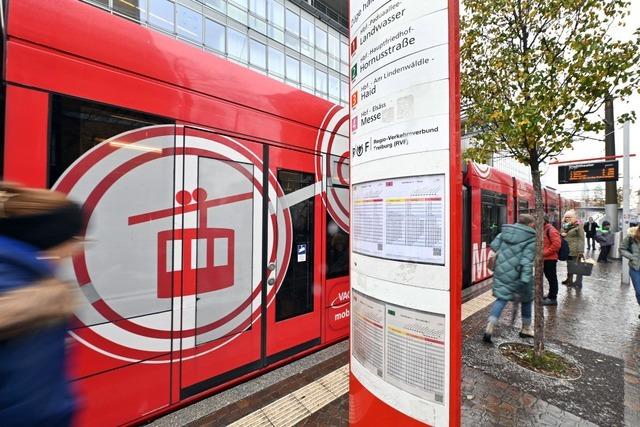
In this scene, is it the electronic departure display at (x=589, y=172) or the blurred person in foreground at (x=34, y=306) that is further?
the electronic departure display at (x=589, y=172)

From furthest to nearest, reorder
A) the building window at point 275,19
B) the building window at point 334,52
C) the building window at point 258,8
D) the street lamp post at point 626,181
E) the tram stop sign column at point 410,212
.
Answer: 1. the building window at point 334,52
2. the building window at point 275,19
3. the building window at point 258,8
4. the street lamp post at point 626,181
5. the tram stop sign column at point 410,212

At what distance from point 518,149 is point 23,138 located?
4969 millimetres

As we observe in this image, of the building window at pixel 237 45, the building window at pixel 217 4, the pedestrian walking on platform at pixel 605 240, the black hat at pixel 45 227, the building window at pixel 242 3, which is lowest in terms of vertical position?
the pedestrian walking on platform at pixel 605 240

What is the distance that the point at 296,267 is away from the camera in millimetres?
3545

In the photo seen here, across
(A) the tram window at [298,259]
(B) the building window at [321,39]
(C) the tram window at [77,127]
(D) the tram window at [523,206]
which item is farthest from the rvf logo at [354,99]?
(B) the building window at [321,39]

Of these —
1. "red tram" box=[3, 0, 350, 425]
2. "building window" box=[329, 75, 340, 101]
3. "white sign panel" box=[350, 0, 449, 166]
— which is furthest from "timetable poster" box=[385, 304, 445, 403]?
"building window" box=[329, 75, 340, 101]

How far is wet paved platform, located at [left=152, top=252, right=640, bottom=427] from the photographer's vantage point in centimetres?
266

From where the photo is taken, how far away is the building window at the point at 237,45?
22609 millimetres

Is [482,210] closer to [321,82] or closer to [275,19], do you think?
[275,19]

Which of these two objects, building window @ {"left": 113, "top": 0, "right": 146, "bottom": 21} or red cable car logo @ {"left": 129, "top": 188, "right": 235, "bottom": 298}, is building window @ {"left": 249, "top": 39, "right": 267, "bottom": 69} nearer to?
building window @ {"left": 113, "top": 0, "right": 146, "bottom": 21}

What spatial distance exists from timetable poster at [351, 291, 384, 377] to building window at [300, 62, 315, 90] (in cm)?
2883

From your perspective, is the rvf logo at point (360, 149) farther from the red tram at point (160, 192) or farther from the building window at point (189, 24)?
the building window at point (189, 24)

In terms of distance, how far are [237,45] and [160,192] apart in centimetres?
2470

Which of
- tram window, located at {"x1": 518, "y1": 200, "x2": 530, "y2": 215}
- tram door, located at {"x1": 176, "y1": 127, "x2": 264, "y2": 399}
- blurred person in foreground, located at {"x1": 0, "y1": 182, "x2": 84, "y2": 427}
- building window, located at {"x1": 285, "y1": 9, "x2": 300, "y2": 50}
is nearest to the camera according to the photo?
blurred person in foreground, located at {"x1": 0, "y1": 182, "x2": 84, "y2": 427}
